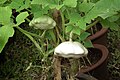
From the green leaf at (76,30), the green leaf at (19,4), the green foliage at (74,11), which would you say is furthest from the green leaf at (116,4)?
the green leaf at (19,4)

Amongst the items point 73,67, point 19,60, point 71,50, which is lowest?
point 19,60

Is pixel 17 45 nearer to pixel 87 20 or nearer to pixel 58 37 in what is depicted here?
pixel 58 37

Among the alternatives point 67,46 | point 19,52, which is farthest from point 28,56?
point 67,46

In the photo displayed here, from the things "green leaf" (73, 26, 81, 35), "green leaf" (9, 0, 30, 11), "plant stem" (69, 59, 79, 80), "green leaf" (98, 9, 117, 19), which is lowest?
"plant stem" (69, 59, 79, 80)

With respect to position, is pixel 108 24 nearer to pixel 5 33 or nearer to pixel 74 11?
pixel 74 11

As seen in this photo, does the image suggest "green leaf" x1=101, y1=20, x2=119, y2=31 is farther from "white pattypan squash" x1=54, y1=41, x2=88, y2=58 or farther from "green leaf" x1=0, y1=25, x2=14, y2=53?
→ "green leaf" x1=0, y1=25, x2=14, y2=53

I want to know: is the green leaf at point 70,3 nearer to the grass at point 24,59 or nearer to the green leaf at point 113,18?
the green leaf at point 113,18

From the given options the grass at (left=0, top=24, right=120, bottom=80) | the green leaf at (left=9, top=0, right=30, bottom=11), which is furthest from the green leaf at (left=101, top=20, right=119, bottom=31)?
the grass at (left=0, top=24, right=120, bottom=80)

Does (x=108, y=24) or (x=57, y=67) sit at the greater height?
(x=108, y=24)

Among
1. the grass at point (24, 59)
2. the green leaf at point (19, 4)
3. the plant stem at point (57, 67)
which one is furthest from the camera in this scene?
the grass at point (24, 59)

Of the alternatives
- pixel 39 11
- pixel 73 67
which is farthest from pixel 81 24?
pixel 73 67

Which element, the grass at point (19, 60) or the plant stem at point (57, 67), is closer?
the plant stem at point (57, 67)
